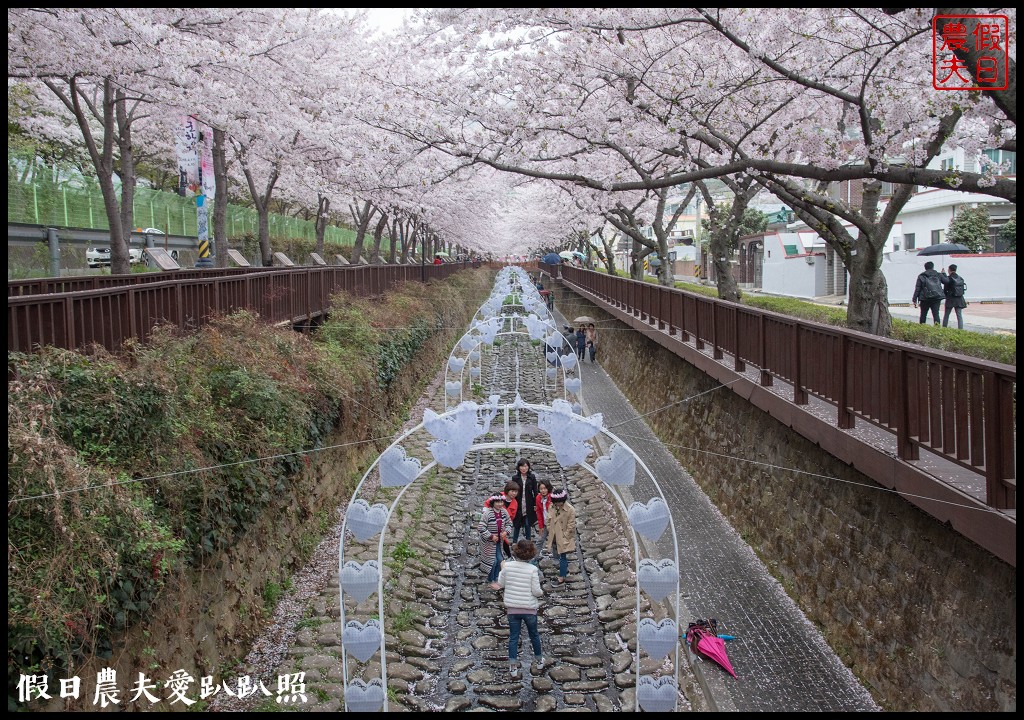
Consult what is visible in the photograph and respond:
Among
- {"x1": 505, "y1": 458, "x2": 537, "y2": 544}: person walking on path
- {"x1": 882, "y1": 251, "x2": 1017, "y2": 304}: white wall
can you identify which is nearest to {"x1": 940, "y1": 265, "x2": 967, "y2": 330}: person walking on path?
{"x1": 882, "y1": 251, "x2": 1017, "y2": 304}: white wall

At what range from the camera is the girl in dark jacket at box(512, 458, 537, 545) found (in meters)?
11.4

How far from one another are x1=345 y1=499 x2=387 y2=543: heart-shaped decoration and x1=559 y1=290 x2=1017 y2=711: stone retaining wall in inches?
192

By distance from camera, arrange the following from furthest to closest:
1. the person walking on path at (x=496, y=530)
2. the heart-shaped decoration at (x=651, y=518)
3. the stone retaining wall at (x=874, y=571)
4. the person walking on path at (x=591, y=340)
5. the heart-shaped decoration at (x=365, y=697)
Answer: the person walking on path at (x=591, y=340), the person walking on path at (x=496, y=530), the heart-shaped decoration at (x=651, y=518), the heart-shaped decoration at (x=365, y=697), the stone retaining wall at (x=874, y=571)

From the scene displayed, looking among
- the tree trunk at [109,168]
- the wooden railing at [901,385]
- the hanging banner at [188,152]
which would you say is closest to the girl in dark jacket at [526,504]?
the wooden railing at [901,385]

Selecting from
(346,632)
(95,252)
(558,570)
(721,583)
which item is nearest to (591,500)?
(558,570)

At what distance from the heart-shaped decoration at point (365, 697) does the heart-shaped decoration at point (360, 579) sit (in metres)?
1.04

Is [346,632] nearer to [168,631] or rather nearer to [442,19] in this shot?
[168,631]

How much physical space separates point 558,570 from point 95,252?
26.6 metres

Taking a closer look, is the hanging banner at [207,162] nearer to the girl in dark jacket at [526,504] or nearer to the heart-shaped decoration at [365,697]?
the girl in dark jacket at [526,504]

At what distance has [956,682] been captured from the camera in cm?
627

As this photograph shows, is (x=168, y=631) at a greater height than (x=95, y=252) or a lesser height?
lesser

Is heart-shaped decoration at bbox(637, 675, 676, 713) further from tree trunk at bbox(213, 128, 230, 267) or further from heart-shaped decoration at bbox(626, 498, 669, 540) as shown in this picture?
tree trunk at bbox(213, 128, 230, 267)

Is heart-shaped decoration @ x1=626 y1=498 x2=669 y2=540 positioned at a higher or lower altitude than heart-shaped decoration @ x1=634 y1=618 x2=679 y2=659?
higher

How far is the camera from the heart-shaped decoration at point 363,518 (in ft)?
27.6
